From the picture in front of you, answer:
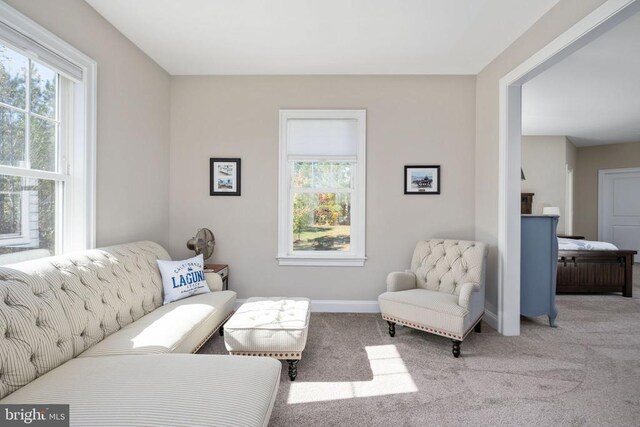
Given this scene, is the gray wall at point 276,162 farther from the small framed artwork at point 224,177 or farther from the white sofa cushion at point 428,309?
the white sofa cushion at point 428,309

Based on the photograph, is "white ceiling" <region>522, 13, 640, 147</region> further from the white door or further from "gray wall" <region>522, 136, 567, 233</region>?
the white door

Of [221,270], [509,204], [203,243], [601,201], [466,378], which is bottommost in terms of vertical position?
[466,378]

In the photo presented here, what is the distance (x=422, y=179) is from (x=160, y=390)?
3.14m

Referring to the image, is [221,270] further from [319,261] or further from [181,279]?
[319,261]

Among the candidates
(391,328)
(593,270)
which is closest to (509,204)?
(391,328)

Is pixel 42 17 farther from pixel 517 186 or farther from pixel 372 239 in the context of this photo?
pixel 517 186

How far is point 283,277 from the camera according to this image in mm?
3705

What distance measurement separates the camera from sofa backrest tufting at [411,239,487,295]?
9.80 feet

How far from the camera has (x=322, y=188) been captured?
3736 millimetres

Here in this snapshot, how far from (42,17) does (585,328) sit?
521cm

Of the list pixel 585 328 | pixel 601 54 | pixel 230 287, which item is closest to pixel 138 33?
pixel 230 287

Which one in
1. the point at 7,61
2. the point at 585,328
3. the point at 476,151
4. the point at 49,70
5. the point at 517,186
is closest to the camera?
the point at 7,61

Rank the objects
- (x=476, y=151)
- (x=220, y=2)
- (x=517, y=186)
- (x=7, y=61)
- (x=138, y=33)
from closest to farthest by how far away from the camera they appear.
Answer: (x=7, y=61), (x=220, y=2), (x=138, y=33), (x=517, y=186), (x=476, y=151)

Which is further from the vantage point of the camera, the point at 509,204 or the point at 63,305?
the point at 509,204
